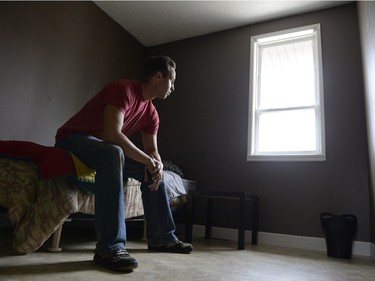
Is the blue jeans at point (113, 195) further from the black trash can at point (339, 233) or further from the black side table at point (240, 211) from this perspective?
the black trash can at point (339, 233)

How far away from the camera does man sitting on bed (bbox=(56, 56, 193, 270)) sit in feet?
4.06

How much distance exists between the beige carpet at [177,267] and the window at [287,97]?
1.17 meters

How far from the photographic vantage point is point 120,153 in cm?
136

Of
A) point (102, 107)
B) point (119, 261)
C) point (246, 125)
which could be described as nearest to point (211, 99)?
point (246, 125)

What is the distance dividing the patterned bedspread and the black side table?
1.16 m

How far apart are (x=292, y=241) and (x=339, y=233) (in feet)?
1.55

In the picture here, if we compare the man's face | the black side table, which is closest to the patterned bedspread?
the man's face

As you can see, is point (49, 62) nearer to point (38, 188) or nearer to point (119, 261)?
point (38, 188)

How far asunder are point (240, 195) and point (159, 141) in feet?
4.92

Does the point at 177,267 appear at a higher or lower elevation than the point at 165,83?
lower

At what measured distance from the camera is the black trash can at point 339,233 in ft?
7.07

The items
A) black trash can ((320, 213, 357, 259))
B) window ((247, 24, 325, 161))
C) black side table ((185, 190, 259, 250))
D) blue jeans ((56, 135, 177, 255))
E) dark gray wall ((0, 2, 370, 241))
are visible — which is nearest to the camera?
blue jeans ((56, 135, 177, 255))

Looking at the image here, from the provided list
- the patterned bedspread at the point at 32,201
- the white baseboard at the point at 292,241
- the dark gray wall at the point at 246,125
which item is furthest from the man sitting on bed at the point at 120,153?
the dark gray wall at the point at 246,125

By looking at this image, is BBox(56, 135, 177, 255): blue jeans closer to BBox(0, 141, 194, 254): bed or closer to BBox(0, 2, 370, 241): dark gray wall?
BBox(0, 141, 194, 254): bed
